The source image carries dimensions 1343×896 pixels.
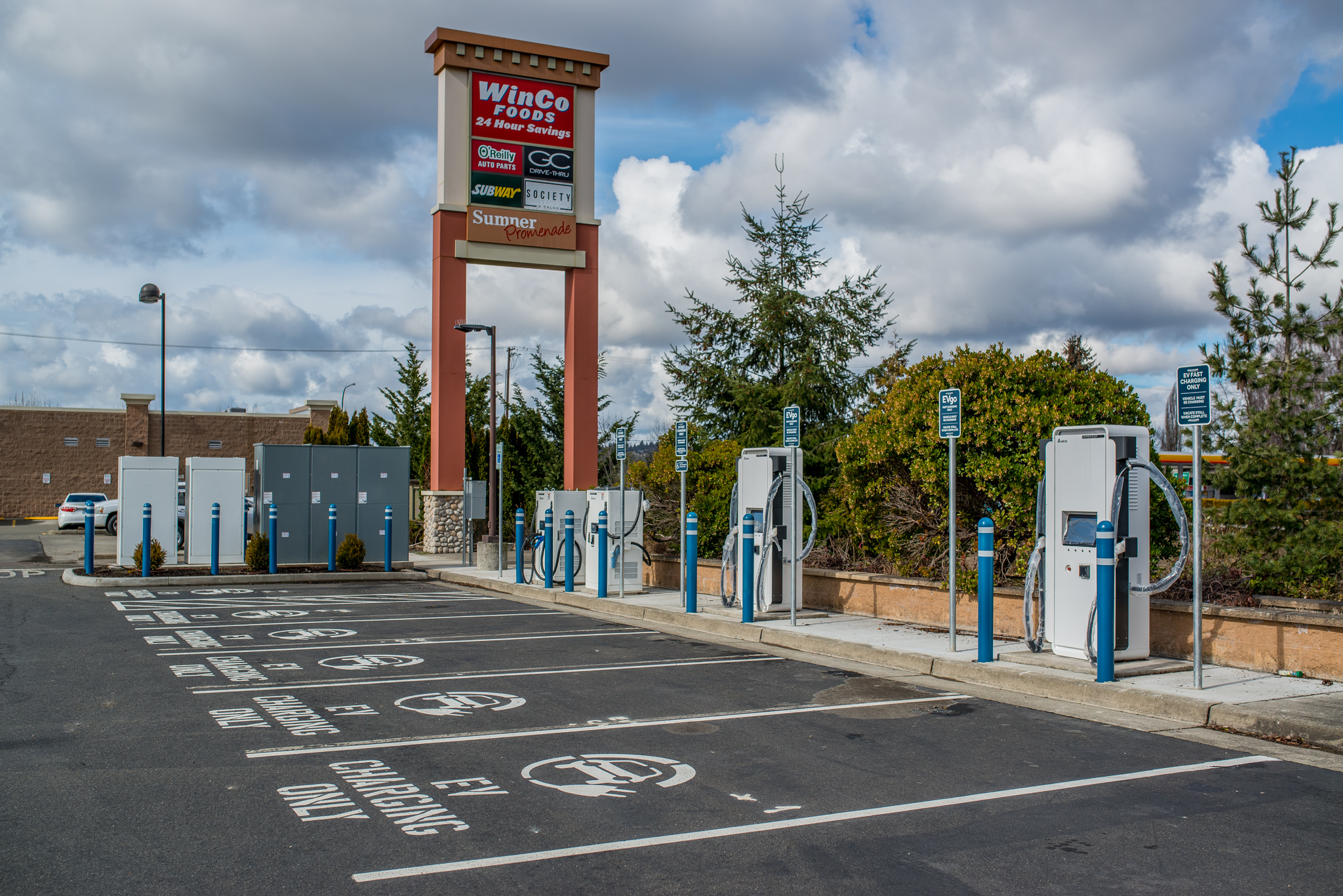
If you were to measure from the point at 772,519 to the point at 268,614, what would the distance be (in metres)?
6.91

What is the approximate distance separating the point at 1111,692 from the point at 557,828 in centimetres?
512

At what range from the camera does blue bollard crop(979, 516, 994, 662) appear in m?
9.78

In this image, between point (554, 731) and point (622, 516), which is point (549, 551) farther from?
point (554, 731)

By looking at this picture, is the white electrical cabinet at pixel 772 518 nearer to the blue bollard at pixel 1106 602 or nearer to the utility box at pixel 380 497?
the blue bollard at pixel 1106 602

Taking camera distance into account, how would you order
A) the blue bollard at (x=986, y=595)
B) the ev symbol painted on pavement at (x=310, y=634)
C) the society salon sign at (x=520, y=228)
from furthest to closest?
the society salon sign at (x=520, y=228) → the ev symbol painted on pavement at (x=310, y=634) → the blue bollard at (x=986, y=595)

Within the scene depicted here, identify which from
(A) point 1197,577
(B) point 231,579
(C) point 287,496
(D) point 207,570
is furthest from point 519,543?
(A) point 1197,577

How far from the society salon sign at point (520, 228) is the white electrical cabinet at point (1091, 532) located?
1906 cm

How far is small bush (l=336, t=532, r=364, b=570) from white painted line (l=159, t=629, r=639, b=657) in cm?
999

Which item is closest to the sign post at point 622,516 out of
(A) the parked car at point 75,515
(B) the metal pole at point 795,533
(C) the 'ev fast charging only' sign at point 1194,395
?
(B) the metal pole at point 795,533

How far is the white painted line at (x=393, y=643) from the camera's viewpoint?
36.3ft

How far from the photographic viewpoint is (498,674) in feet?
32.2

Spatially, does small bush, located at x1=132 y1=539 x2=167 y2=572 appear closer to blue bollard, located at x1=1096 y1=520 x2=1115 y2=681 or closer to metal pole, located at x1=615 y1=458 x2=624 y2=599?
metal pole, located at x1=615 y1=458 x2=624 y2=599

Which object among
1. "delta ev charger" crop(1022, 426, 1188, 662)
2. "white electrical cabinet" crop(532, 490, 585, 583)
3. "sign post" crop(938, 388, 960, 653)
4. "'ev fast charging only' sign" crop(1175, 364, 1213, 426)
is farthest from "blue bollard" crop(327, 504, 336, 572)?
"'ev fast charging only' sign" crop(1175, 364, 1213, 426)

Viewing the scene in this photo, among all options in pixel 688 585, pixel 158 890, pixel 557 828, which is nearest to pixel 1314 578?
pixel 688 585
